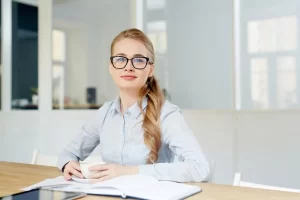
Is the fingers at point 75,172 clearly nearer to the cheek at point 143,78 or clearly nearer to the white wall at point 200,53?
the cheek at point 143,78

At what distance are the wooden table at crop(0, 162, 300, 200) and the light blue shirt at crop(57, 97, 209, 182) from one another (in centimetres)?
8

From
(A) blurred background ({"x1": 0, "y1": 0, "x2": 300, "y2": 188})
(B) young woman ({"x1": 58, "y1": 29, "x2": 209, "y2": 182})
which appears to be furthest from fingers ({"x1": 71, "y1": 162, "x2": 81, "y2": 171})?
(A) blurred background ({"x1": 0, "y1": 0, "x2": 300, "y2": 188})

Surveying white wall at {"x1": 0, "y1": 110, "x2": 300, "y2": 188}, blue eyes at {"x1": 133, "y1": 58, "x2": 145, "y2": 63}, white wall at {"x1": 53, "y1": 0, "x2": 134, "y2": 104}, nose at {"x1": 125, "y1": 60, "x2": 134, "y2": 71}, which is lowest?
white wall at {"x1": 0, "y1": 110, "x2": 300, "y2": 188}

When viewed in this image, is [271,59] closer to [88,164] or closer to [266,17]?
[266,17]

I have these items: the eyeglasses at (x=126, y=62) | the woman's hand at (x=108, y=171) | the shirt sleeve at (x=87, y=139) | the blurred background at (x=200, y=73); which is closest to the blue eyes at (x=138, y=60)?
the eyeglasses at (x=126, y=62)

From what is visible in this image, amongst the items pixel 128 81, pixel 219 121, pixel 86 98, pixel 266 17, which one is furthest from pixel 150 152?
pixel 86 98

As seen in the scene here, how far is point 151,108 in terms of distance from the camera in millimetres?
1411

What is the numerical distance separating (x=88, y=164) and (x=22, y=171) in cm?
40

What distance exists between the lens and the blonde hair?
135cm

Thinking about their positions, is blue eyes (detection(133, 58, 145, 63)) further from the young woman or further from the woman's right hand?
the woman's right hand

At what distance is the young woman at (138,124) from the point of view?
4.24 ft

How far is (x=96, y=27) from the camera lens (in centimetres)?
308

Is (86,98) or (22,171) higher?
(86,98)

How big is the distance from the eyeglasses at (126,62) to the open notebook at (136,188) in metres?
0.43
